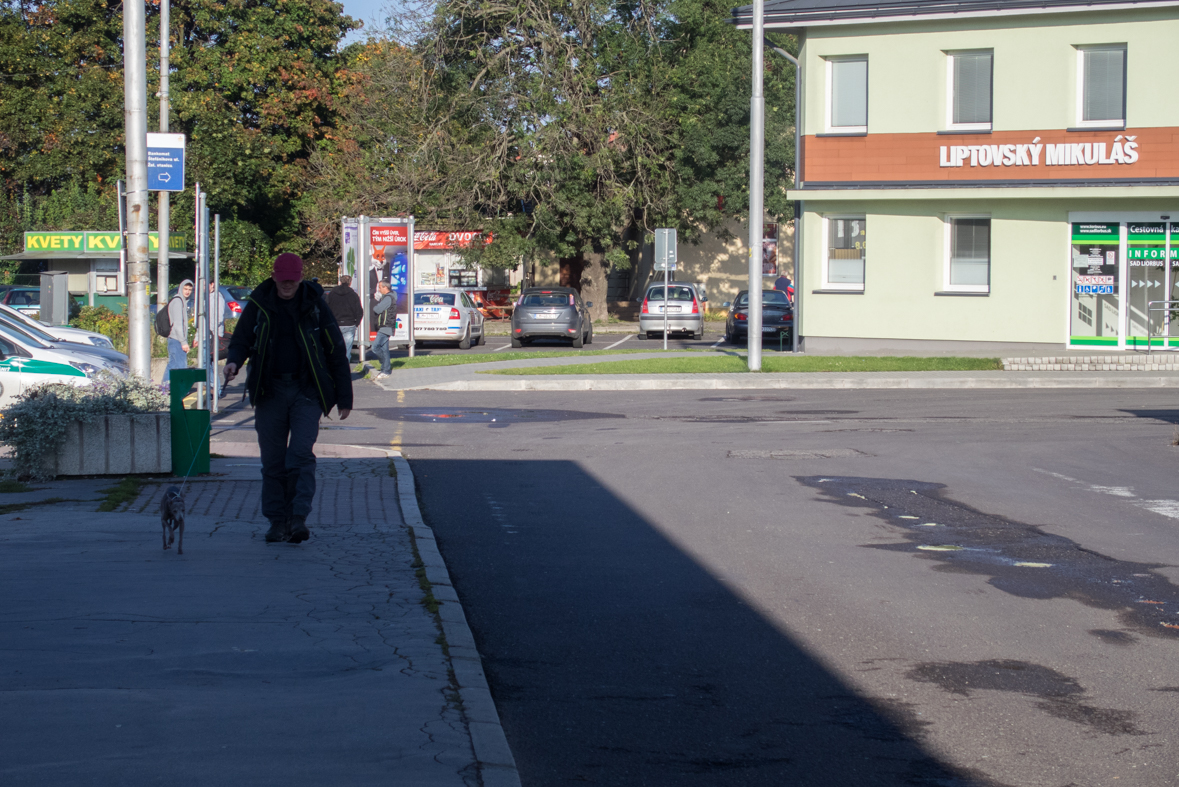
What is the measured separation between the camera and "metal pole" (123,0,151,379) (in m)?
12.0

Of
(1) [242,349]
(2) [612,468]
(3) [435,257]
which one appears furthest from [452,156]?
(1) [242,349]

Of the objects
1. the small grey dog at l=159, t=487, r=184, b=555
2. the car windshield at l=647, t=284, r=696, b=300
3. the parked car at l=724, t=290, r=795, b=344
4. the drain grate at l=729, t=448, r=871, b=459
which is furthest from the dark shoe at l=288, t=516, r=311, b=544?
the car windshield at l=647, t=284, r=696, b=300

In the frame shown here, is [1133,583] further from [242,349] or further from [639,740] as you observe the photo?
[242,349]

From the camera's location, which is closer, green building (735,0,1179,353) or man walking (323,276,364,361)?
man walking (323,276,364,361)

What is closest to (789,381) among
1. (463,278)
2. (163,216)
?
(163,216)

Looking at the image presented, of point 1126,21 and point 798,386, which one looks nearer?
point 798,386

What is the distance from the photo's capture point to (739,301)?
110ft

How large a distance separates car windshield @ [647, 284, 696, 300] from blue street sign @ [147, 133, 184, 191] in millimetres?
24127

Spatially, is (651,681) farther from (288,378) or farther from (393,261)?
(393,261)

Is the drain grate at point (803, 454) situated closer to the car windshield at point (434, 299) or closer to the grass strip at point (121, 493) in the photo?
the grass strip at point (121, 493)

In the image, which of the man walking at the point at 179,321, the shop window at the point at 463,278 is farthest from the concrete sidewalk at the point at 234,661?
the shop window at the point at 463,278

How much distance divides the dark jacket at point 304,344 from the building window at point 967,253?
20928mm

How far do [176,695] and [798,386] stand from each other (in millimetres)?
17561

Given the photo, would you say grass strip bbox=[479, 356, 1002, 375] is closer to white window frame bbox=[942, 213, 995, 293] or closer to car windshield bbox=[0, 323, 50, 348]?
white window frame bbox=[942, 213, 995, 293]
